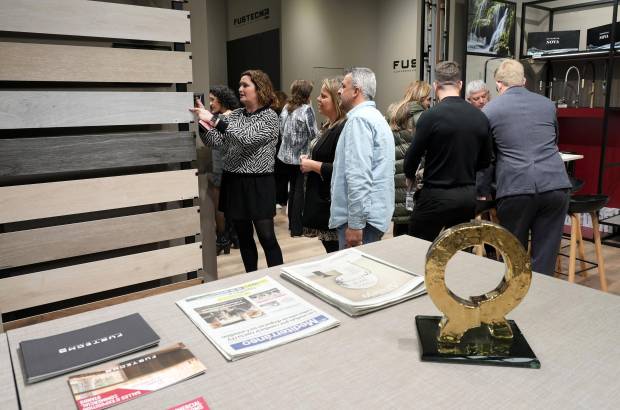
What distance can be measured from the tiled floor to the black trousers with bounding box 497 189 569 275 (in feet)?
3.18

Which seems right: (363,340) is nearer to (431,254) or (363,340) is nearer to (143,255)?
(431,254)

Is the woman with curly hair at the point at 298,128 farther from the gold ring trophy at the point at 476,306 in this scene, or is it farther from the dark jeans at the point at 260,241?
the gold ring trophy at the point at 476,306

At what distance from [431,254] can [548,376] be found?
29cm

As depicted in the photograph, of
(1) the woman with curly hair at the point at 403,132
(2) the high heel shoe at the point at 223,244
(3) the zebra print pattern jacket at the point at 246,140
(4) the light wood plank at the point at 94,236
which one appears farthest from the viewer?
(2) the high heel shoe at the point at 223,244

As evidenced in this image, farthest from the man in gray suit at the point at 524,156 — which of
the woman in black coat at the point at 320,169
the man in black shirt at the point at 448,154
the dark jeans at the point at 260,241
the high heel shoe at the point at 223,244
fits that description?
the high heel shoe at the point at 223,244

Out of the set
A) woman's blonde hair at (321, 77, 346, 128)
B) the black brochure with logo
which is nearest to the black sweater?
woman's blonde hair at (321, 77, 346, 128)

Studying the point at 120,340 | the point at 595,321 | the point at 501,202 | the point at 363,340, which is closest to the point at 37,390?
the point at 120,340

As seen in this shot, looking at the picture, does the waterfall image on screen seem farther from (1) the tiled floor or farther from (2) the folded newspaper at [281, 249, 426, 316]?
(2) the folded newspaper at [281, 249, 426, 316]

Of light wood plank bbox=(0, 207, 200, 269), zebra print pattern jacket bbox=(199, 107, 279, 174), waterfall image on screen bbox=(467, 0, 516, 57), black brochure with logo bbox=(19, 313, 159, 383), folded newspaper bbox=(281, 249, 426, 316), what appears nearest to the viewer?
black brochure with logo bbox=(19, 313, 159, 383)

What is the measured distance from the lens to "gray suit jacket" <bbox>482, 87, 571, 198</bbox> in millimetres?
2590

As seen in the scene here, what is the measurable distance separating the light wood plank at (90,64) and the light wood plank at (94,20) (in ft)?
0.24

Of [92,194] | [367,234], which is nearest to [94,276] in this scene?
[92,194]

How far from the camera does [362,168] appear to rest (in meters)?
2.23

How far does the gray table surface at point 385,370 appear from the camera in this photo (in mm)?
830
